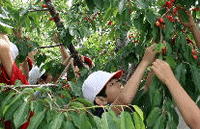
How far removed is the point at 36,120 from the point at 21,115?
103mm

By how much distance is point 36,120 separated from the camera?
1.61 meters

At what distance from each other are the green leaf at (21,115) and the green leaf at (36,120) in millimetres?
69

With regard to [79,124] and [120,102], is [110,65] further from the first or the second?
[79,124]

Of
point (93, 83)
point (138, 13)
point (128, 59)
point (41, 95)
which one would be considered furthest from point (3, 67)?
point (128, 59)

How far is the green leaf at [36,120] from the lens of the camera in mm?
1579

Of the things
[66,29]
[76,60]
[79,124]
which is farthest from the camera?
[76,60]

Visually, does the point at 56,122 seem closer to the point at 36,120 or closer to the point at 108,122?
the point at 36,120

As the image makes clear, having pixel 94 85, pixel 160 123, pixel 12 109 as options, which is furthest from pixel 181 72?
pixel 12 109

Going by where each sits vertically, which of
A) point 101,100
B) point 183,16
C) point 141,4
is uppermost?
point 141,4

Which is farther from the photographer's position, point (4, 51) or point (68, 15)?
point (68, 15)

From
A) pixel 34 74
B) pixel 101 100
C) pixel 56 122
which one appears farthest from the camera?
pixel 34 74

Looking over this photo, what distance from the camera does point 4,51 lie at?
2.48 metres

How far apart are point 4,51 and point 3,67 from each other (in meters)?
0.16

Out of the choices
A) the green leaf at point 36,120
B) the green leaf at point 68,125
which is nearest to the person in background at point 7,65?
the green leaf at point 36,120
